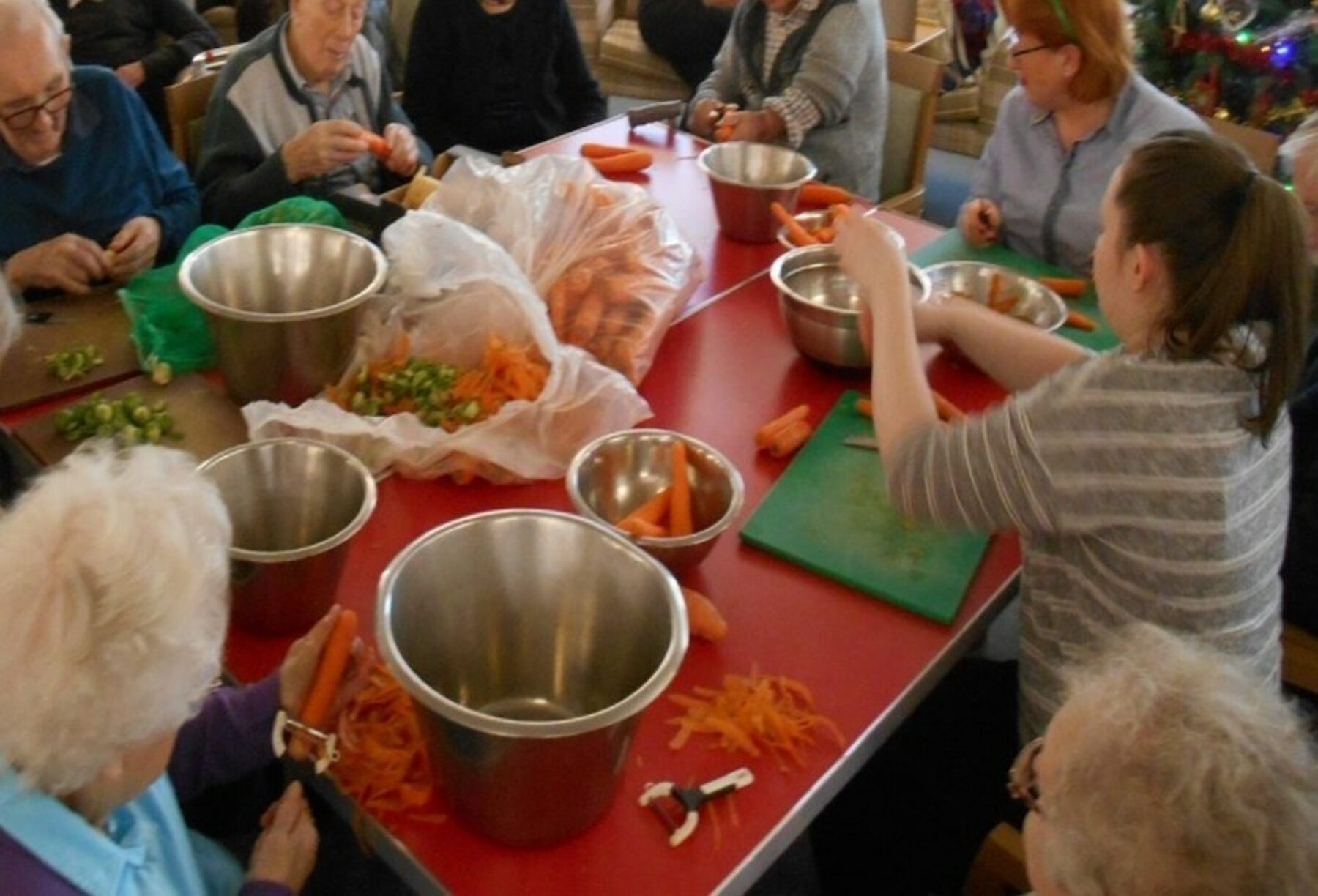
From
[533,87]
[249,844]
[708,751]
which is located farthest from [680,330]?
[533,87]

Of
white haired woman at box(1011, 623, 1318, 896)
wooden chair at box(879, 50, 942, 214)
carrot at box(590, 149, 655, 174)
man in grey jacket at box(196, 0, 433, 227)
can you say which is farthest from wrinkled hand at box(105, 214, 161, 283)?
wooden chair at box(879, 50, 942, 214)

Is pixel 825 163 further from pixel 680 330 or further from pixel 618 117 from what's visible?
pixel 680 330

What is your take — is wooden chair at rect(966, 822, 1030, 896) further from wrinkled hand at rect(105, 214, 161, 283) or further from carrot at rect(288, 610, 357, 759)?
wrinkled hand at rect(105, 214, 161, 283)

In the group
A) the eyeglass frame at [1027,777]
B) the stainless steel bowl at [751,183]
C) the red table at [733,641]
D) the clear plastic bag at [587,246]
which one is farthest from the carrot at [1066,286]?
the eyeglass frame at [1027,777]

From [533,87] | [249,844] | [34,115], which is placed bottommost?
[249,844]

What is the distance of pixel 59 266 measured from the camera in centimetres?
179

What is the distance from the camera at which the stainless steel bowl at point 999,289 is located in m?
1.94

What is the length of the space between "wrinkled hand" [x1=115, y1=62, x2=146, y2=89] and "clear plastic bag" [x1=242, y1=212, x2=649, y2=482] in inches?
92.4

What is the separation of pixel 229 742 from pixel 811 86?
2.05 meters

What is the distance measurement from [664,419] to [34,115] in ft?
4.00

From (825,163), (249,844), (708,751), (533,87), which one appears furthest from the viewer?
(533,87)

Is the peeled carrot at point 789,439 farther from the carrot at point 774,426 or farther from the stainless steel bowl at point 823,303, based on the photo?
the stainless steel bowl at point 823,303

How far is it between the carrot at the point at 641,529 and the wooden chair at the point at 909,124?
1817mm

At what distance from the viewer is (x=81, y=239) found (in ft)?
6.00
